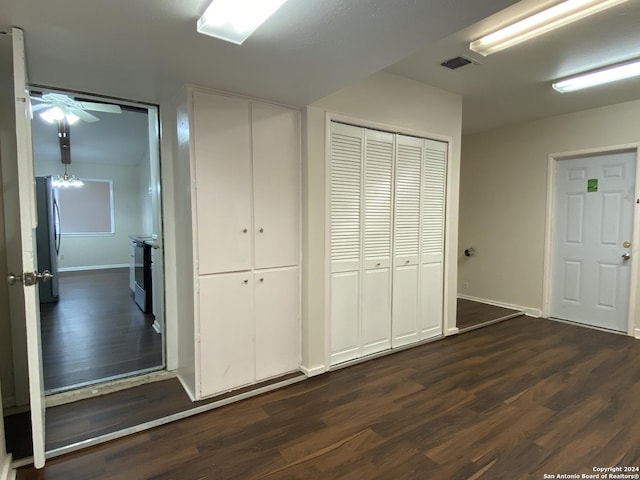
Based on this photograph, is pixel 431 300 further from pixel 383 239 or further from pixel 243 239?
pixel 243 239

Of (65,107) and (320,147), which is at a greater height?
(65,107)

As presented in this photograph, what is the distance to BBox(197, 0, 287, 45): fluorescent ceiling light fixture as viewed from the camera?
146 centimetres

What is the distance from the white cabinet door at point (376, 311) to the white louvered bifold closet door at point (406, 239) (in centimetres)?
9

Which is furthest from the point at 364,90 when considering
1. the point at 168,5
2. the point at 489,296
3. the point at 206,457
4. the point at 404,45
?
the point at 489,296

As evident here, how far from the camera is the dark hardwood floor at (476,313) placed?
167 inches

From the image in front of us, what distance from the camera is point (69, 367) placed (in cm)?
294

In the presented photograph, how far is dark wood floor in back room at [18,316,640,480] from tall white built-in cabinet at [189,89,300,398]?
0.33 metres

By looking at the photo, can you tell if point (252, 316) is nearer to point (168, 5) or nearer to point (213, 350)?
point (213, 350)

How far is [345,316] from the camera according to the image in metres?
3.07

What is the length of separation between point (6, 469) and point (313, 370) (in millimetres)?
1893

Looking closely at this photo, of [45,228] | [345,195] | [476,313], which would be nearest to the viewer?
[345,195]

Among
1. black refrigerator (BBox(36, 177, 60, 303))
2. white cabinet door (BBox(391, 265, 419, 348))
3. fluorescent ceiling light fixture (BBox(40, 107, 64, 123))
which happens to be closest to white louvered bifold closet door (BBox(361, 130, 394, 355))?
white cabinet door (BBox(391, 265, 419, 348))

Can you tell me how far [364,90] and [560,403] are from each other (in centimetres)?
284

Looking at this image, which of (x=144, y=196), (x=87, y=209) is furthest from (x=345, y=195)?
(x=87, y=209)
